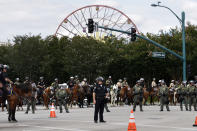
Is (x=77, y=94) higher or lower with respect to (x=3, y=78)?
lower

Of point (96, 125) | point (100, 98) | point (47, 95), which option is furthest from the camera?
point (47, 95)

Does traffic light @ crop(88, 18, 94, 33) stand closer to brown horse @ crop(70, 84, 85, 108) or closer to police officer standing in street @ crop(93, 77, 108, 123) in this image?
brown horse @ crop(70, 84, 85, 108)

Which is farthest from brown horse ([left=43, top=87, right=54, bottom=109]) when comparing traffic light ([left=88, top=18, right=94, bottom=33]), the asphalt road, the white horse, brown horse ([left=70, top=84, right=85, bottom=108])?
the asphalt road

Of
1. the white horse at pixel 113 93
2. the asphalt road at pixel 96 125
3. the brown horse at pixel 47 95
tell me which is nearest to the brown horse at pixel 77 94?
the brown horse at pixel 47 95

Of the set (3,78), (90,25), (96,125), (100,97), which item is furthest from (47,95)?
(96,125)

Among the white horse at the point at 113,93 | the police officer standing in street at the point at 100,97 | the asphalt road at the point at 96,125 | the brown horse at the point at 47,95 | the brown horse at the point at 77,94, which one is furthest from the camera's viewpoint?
the white horse at the point at 113,93

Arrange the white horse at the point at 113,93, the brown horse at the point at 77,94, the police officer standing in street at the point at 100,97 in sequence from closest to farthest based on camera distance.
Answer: the police officer standing in street at the point at 100,97
the brown horse at the point at 77,94
the white horse at the point at 113,93

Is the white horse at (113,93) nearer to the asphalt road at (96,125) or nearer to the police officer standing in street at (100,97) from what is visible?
the asphalt road at (96,125)

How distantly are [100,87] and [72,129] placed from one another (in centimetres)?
Answer: 393

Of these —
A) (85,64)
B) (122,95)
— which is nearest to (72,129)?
(122,95)

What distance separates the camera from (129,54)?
197 feet

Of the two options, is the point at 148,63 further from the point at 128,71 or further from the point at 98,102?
the point at 98,102

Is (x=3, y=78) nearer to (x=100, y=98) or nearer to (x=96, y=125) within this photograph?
(x=100, y=98)

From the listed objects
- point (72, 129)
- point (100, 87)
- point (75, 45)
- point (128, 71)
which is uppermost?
point (75, 45)
